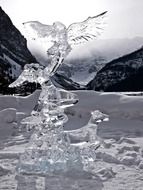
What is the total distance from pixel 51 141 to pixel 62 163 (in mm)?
411

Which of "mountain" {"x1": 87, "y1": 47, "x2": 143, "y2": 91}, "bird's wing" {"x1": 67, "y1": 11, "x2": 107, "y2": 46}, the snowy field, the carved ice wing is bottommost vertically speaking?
"mountain" {"x1": 87, "y1": 47, "x2": 143, "y2": 91}

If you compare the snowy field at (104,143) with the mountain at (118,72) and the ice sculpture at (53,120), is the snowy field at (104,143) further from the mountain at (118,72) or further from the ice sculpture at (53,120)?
the mountain at (118,72)

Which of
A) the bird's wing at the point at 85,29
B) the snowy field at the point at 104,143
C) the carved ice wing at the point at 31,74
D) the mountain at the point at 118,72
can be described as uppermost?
the bird's wing at the point at 85,29

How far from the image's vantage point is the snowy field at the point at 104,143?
192 inches

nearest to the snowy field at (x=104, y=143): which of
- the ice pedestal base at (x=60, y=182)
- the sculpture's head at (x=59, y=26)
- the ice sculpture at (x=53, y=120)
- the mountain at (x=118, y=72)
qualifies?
the ice pedestal base at (x=60, y=182)

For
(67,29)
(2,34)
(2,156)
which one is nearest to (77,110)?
(2,156)

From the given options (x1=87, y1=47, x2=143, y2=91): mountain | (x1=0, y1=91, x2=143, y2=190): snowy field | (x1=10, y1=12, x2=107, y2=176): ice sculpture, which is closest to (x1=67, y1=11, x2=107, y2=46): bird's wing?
(x1=10, y1=12, x2=107, y2=176): ice sculpture

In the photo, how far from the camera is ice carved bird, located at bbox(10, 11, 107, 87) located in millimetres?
5516

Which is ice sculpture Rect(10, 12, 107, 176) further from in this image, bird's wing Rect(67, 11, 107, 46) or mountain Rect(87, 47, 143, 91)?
mountain Rect(87, 47, 143, 91)

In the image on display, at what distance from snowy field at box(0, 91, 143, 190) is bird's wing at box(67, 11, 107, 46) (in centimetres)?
198

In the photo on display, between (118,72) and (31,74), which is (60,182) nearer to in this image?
(31,74)

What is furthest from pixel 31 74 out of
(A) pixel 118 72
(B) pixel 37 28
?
(A) pixel 118 72

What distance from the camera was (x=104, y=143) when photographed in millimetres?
7074

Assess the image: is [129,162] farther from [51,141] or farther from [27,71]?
[27,71]
